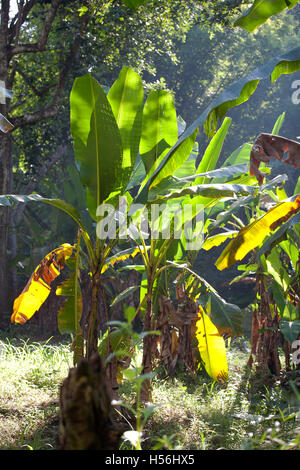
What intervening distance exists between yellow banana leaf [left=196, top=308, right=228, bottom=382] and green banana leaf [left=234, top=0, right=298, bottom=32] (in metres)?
1.95

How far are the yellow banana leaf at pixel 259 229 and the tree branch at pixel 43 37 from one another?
14.1 feet

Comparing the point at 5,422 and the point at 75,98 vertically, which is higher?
the point at 75,98

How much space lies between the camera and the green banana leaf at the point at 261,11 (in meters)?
2.87

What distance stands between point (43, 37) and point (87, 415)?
18.7 feet

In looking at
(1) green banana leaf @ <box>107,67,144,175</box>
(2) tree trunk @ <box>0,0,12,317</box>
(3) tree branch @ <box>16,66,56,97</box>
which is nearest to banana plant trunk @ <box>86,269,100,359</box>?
(1) green banana leaf @ <box>107,67,144,175</box>

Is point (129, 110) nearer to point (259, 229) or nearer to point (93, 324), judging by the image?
point (259, 229)

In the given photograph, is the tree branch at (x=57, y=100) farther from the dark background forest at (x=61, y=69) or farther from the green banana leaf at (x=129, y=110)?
the green banana leaf at (x=129, y=110)

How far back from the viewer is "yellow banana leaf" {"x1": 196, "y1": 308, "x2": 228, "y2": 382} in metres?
3.56

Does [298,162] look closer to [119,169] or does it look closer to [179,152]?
[179,152]

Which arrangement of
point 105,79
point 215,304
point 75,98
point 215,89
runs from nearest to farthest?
point 75,98
point 215,304
point 105,79
point 215,89

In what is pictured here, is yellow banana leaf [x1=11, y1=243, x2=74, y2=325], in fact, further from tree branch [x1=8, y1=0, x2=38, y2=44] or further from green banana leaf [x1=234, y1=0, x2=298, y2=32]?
tree branch [x1=8, y1=0, x2=38, y2=44]

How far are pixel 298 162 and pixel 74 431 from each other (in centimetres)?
216

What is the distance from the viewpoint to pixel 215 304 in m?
3.39

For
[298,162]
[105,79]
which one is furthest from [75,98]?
[105,79]
